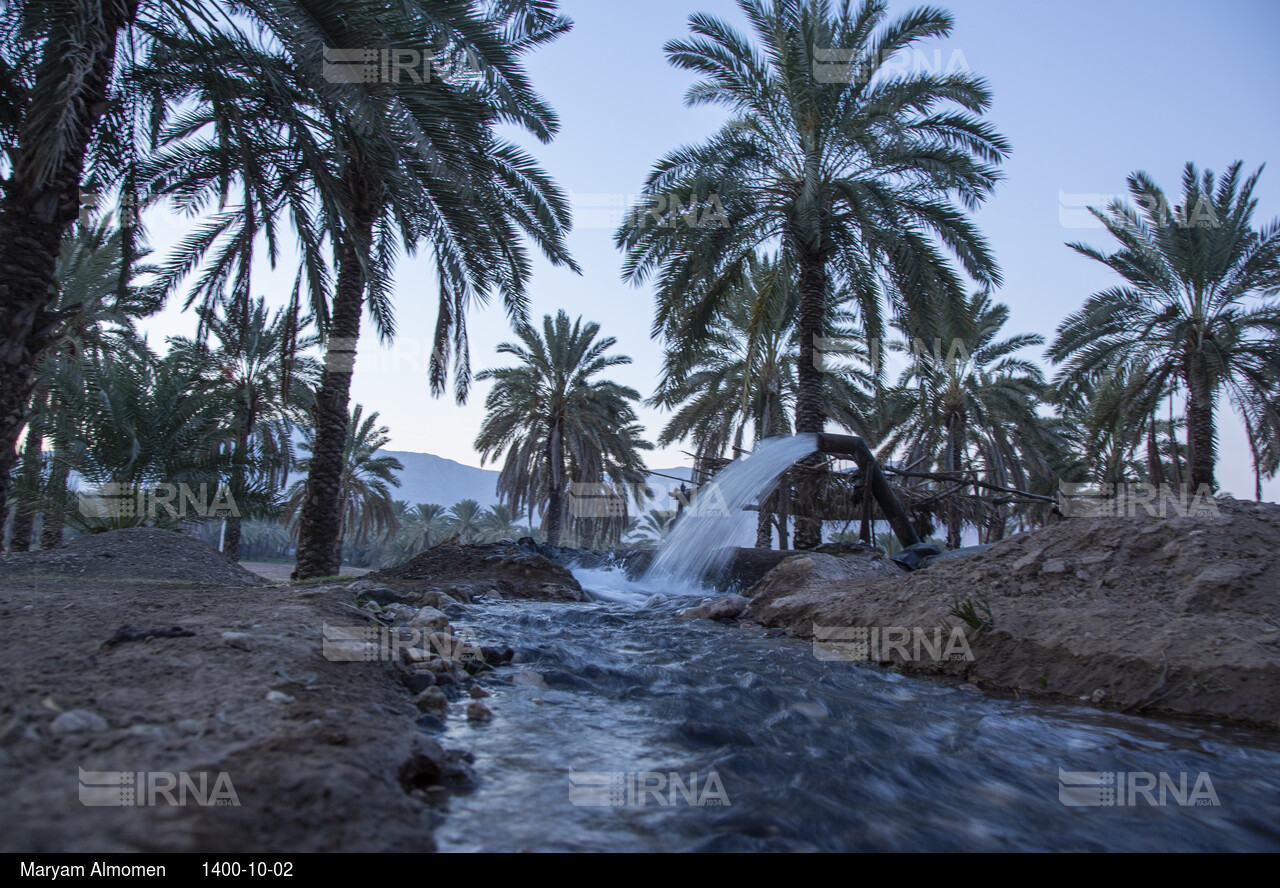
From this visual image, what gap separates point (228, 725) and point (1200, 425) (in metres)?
18.0

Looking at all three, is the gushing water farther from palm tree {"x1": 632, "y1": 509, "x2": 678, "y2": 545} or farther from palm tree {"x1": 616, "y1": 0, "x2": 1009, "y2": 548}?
palm tree {"x1": 632, "y1": 509, "x2": 678, "y2": 545}

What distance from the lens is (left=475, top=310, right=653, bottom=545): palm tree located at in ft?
71.6

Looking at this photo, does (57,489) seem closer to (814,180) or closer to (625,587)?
(625,587)

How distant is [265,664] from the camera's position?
2.57m

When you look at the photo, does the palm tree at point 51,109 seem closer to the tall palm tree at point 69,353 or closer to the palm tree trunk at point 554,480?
the tall palm tree at point 69,353

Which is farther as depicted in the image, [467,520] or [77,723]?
[467,520]

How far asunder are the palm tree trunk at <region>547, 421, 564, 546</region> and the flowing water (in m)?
17.3

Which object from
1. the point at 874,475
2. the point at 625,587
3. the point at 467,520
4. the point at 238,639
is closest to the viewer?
the point at 238,639

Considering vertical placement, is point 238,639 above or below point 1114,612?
below

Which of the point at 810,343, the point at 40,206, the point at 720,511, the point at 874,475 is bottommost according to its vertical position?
the point at 720,511

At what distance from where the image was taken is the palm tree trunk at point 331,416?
29.9 feet

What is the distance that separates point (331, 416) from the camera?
9.38 meters

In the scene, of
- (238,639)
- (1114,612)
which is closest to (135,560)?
(238,639)

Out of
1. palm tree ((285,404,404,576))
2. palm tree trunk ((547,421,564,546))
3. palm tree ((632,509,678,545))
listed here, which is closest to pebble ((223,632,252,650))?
palm tree trunk ((547,421,564,546))
